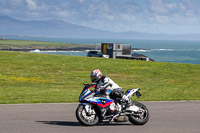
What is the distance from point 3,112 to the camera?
451 inches

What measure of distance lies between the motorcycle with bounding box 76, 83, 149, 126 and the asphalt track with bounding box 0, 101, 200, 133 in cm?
20

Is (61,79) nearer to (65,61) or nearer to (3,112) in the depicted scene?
(65,61)

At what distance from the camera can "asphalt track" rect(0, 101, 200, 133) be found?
912 centimetres

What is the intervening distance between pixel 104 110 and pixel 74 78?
16367 mm

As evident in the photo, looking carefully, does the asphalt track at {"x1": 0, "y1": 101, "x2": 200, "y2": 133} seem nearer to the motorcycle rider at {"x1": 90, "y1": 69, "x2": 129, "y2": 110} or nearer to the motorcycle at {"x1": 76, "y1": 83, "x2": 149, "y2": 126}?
the motorcycle at {"x1": 76, "y1": 83, "x2": 149, "y2": 126}

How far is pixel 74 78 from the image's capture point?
2573cm

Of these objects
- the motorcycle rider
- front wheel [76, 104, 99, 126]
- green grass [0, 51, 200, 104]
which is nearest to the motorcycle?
front wheel [76, 104, 99, 126]

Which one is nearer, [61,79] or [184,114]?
[184,114]

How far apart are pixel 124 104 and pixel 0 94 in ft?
28.6

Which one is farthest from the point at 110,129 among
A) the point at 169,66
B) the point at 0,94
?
the point at 169,66

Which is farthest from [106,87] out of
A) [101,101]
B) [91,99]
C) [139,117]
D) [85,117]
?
[139,117]

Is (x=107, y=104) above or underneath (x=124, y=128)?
above

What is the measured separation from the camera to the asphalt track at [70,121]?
359 inches

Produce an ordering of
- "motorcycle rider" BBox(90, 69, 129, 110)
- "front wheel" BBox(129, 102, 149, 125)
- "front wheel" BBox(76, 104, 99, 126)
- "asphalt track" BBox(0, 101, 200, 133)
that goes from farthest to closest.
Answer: "front wheel" BBox(129, 102, 149, 125) < "motorcycle rider" BBox(90, 69, 129, 110) < "front wheel" BBox(76, 104, 99, 126) < "asphalt track" BBox(0, 101, 200, 133)
